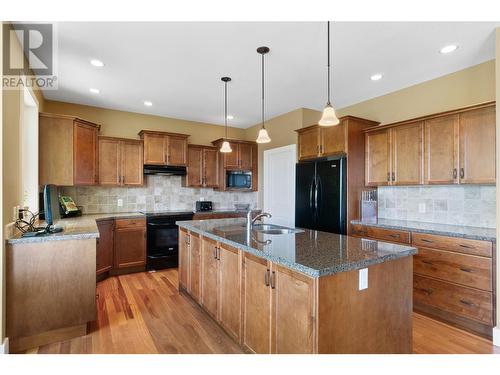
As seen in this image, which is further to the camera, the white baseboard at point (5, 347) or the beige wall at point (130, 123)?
the beige wall at point (130, 123)

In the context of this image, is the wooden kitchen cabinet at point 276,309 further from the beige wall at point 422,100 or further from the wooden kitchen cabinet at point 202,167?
the wooden kitchen cabinet at point 202,167

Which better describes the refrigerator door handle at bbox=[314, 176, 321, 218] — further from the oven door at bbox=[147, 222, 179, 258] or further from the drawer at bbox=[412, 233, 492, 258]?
the oven door at bbox=[147, 222, 179, 258]

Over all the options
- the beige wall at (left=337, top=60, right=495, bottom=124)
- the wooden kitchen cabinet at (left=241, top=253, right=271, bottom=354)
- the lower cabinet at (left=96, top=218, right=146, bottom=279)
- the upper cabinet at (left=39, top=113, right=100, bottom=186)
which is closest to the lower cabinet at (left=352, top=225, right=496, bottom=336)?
the beige wall at (left=337, top=60, right=495, bottom=124)

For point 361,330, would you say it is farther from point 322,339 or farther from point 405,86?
point 405,86

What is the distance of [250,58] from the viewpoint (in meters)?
2.82

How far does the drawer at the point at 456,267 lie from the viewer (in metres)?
2.37

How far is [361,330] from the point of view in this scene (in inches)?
62.1

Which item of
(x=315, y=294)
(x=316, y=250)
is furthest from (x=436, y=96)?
(x=315, y=294)

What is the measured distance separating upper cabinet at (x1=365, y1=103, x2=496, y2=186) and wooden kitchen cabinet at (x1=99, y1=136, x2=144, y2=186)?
11.6 ft

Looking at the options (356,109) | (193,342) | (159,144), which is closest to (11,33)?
(159,144)

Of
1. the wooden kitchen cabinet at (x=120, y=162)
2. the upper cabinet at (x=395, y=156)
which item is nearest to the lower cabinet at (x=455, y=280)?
the upper cabinet at (x=395, y=156)

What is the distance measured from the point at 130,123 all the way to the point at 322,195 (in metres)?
3.51

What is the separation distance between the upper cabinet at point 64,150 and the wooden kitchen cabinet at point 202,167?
5.28ft

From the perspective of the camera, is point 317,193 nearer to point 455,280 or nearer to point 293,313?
point 455,280
